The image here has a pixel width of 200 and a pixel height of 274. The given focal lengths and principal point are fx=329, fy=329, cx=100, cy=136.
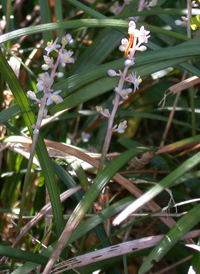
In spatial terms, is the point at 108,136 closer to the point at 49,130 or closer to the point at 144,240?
the point at 144,240

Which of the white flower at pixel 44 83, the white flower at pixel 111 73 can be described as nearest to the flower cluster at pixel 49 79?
the white flower at pixel 44 83

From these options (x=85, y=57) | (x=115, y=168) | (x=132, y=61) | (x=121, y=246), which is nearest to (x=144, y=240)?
(x=121, y=246)

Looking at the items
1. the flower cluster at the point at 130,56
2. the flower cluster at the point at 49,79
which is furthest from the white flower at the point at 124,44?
the flower cluster at the point at 49,79

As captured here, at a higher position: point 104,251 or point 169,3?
point 169,3

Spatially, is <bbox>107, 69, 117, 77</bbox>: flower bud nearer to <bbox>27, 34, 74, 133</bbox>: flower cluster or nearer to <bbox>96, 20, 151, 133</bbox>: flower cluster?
<bbox>96, 20, 151, 133</bbox>: flower cluster

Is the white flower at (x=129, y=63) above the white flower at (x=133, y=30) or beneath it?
beneath

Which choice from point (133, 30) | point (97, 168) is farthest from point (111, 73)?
point (97, 168)

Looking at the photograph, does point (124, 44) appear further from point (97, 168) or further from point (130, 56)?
point (97, 168)

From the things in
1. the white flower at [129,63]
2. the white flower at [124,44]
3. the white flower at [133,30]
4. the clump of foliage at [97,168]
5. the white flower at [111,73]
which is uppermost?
the white flower at [133,30]

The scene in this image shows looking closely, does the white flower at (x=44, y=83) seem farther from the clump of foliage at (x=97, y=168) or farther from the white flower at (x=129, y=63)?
the white flower at (x=129, y=63)

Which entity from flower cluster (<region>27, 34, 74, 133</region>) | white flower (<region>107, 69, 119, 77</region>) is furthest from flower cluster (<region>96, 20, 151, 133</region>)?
flower cluster (<region>27, 34, 74, 133</region>)

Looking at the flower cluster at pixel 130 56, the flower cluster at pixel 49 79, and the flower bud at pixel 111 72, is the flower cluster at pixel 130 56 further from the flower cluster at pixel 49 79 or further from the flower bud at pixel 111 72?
the flower cluster at pixel 49 79
